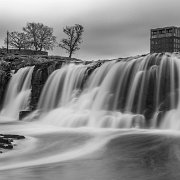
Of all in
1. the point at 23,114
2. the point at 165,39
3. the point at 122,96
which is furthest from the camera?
the point at 165,39

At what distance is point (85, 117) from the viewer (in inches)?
1139

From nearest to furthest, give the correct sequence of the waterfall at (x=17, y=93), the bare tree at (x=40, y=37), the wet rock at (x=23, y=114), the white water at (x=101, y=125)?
the white water at (x=101, y=125)
the wet rock at (x=23, y=114)
the waterfall at (x=17, y=93)
the bare tree at (x=40, y=37)

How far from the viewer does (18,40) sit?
9312 centimetres

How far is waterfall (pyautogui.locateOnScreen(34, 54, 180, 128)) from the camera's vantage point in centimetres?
2716

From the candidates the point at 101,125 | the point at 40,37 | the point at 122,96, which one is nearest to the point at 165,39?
the point at 40,37

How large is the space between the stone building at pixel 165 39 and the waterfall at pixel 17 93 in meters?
90.7

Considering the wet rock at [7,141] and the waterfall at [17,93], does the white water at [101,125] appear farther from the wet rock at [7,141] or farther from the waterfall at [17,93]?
the wet rock at [7,141]

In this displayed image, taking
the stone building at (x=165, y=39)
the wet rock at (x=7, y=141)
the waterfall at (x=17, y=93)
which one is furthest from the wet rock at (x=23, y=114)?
the stone building at (x=165, y=39)

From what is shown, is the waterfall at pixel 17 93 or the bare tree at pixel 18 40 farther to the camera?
the bare tree at pixel 18 40

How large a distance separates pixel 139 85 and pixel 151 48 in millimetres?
106559

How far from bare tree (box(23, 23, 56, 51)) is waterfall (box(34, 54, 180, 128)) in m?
56.2

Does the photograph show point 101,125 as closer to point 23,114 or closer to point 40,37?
point 23,114

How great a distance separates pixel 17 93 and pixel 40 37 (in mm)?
51622

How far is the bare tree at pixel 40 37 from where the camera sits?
90625mm
